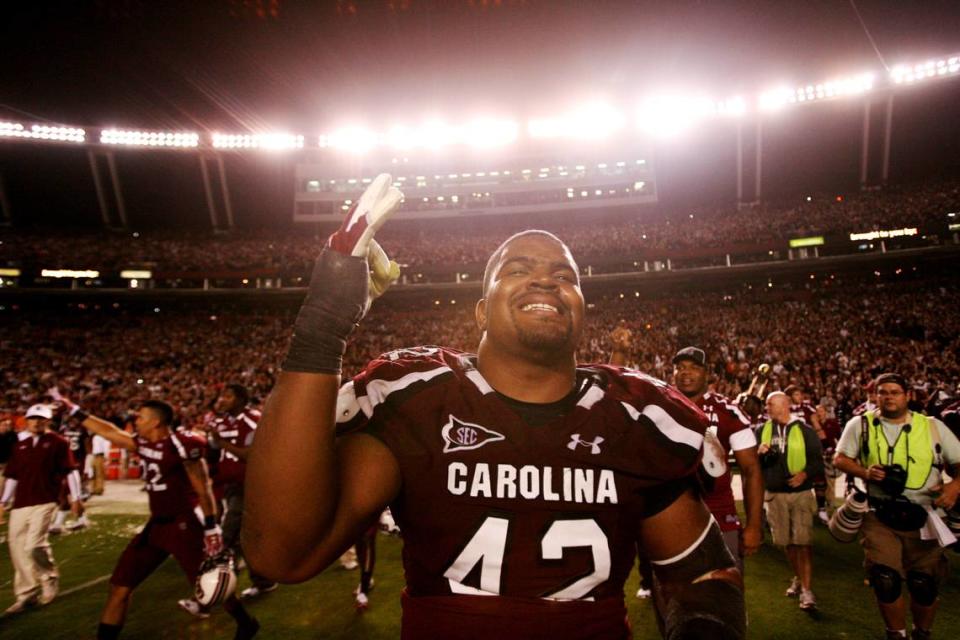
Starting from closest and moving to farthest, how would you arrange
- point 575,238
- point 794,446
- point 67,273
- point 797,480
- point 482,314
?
point 482,314 → point 797,480 → point 794,446 → point 67,273 → point 575,238

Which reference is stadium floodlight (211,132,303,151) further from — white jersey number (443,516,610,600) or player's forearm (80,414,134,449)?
white jersey number (443,516,610,600)

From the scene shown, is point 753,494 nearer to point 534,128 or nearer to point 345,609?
point 345,609

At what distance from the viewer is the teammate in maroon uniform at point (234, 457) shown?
21.0 ft

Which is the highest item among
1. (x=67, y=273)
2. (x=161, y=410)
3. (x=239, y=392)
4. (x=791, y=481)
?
(x=67, y=273)

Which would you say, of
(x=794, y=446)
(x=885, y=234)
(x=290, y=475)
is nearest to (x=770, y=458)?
(x=794, y=446)

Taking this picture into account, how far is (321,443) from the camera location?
4.42 ft

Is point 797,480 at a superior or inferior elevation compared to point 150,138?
inferior

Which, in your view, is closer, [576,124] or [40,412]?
[40,412]

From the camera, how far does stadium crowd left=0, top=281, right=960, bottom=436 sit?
63.6 ft

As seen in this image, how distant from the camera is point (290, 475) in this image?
132 centimetres

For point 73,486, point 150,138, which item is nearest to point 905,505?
point 73,486

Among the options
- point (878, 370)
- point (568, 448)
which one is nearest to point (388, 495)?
point (568, 448)

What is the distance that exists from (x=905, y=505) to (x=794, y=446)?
179cm

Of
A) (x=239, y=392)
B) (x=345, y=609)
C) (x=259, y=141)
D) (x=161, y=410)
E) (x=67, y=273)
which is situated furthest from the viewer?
(x=259, y=141)
